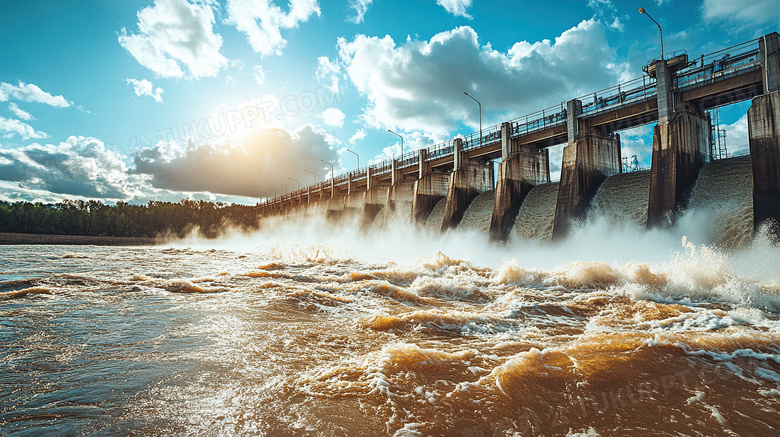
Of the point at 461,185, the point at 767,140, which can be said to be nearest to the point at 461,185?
the point at 461,185

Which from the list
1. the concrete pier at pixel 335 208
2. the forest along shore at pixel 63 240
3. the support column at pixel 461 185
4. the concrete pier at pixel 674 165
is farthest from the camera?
the forest along shore at pixel 63 240

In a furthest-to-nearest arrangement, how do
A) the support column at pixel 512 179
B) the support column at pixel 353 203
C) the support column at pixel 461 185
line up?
the support column at pixel 353 203 < the support column at pixel 461 185 < the support column at pixel 512 179

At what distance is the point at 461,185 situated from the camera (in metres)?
30.5

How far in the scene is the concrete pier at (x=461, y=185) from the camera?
29625 mm

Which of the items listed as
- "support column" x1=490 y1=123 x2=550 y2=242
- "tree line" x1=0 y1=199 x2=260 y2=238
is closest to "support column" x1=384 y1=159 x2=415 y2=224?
"support column" x1=490 y1=123 x2=550 y2=242

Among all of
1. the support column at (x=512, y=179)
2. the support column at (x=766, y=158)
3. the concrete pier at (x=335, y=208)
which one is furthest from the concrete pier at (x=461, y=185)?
the concrete pier at (x=335, y=208)

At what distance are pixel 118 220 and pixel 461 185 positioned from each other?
11363cm

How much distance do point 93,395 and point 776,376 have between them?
7.89 m

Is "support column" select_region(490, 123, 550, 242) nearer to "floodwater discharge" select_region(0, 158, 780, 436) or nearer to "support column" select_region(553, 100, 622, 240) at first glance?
"support column" select_region(553, 100, 622, 240)

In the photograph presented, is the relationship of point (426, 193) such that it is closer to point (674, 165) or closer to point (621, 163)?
point (621, 163)

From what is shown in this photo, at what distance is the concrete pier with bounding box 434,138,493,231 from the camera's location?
97.2ft

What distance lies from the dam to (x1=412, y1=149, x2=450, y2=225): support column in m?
0.10

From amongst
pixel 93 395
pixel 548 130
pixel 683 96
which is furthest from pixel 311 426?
pixel 548 130

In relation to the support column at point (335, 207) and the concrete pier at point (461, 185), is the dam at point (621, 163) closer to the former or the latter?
the concrete pier at point (461, 185)
